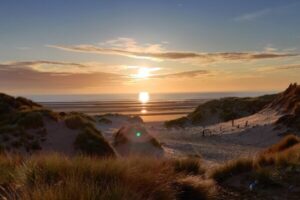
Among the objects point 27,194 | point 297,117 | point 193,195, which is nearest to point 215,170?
point 193,195

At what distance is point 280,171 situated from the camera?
10703 millimetres

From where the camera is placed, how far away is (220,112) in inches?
2586

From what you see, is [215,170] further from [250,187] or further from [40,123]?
[40,123]

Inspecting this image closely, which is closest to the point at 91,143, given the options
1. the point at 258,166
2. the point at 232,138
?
the point at 258,166

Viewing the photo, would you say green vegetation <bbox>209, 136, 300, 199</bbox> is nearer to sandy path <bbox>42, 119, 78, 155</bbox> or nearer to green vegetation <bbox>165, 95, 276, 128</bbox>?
sandy path <bbox>42, 119, 78, 155</bbox>

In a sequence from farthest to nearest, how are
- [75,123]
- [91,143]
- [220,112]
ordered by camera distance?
[220,112] < [75,123] < [91,143]

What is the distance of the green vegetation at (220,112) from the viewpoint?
62469 millimetres

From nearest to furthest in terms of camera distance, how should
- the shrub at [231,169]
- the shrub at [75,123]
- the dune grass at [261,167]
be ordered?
the dune grass at [261,167], the shrub at [231,169], the shrub at [75,123]

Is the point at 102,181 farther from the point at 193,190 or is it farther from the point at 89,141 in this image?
the point at 89,141

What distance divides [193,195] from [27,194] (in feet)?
11.3

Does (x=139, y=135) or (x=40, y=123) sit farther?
(x=139, y=135)

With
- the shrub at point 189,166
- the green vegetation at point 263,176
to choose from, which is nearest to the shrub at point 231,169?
the green vegetation at point 263,176

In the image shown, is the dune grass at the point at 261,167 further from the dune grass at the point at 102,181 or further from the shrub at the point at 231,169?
the dune grass at the point at 102,181

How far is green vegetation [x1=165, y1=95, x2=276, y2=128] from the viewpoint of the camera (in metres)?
62.5
